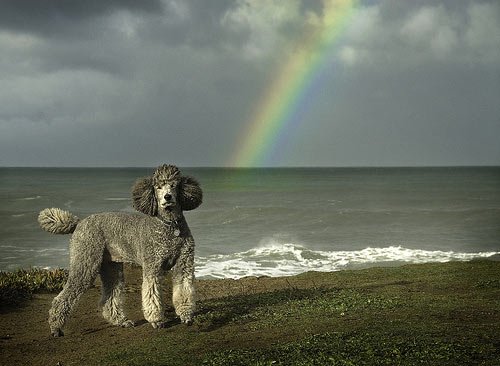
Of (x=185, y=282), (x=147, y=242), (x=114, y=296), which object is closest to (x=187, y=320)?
(x=185, y=282)

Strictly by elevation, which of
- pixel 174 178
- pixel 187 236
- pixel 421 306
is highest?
pixel 174 178

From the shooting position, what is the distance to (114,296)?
391 inches

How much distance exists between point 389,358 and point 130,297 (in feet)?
27.3

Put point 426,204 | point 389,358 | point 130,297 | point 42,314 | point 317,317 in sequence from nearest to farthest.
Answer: point 389,358
point 317,317
point 42,314
point 130,297
point 426,204

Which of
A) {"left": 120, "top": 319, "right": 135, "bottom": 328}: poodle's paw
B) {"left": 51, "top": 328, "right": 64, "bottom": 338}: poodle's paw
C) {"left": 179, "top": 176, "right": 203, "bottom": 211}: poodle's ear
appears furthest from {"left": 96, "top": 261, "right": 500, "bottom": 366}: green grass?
{"left": 179, "top": 176, "right": 203, "bottom": 211}: poodle's ear

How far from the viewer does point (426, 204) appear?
66500 mm

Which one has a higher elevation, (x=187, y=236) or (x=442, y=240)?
(x=187, y=236)

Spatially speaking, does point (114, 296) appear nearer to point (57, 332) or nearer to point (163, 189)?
point (57, 332)

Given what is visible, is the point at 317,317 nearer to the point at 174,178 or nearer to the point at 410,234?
the point at 174,178

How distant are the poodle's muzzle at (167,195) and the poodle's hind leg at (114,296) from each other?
2.00 metres

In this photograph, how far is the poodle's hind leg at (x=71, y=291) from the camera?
936cm

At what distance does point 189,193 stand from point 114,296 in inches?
100

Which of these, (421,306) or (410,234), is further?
(410,234)

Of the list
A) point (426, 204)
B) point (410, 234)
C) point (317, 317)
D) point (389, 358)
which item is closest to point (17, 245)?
point (410, 234)
